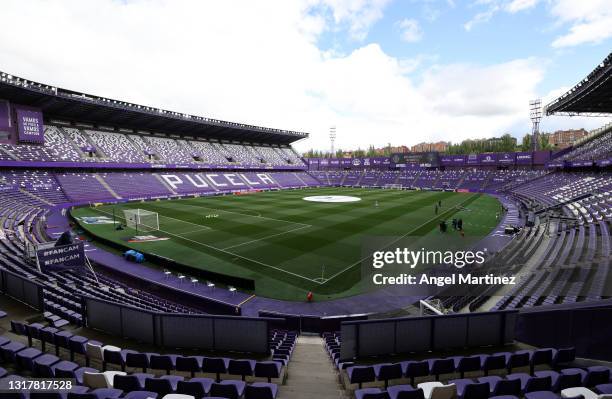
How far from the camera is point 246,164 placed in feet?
294

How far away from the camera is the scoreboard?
90688 millimetres

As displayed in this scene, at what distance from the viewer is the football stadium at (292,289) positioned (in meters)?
7.02

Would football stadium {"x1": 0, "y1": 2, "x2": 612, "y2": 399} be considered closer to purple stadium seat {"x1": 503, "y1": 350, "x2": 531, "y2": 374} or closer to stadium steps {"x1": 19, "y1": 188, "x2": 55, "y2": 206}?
purple stadium seat {"x1": 503, "y1": 350, "x2": 531, "y2": 374}

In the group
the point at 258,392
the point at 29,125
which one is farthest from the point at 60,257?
the point at 29,125

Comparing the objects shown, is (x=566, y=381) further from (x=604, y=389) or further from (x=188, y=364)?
(x=188, y=364)

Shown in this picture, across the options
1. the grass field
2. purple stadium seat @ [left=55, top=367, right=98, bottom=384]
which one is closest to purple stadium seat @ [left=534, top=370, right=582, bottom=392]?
purple stadium seat @ [left=55, top=367, right=98, bottom=384]

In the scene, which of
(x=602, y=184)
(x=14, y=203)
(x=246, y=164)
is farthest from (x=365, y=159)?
(x=14, y=203)

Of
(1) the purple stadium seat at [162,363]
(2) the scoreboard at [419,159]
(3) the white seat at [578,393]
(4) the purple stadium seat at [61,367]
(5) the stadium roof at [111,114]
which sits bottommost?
(1) the purple stadium seat at [162,363]

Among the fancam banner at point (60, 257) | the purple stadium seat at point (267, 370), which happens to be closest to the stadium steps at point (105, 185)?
the fancam banner at point (60, 257)

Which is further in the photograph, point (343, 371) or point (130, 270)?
point (130, 270)

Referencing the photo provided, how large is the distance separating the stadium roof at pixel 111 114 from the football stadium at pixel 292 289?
2.09ft

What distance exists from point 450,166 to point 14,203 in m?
96.8

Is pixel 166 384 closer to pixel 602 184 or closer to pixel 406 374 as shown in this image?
pixel 406 374

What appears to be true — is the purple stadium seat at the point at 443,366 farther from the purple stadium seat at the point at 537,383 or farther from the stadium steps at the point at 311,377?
the stadium steps at the point at 311,377
